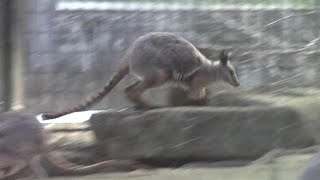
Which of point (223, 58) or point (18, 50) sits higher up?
A: point (18, 50)

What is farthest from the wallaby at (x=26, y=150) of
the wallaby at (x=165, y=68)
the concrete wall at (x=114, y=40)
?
the concrete wall at (x=114, y=40)

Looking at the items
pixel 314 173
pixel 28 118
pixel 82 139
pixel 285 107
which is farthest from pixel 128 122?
pixel 314 173

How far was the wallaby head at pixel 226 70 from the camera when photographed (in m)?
5.18

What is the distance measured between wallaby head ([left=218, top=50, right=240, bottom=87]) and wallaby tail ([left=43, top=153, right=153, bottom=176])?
1085 mm

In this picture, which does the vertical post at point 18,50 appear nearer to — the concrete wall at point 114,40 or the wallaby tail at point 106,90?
the concrete wall at point 114,40

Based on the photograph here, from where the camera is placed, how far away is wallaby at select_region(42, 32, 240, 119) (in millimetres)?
4996

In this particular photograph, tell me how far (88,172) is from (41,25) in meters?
1.58

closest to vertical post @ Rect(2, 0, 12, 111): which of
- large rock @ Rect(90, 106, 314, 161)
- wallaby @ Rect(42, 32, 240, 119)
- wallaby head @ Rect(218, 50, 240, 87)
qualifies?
wallaby @ Rect(42, 32, 240, 119)

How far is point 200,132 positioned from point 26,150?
1.32 m

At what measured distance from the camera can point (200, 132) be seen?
4715 millimetres

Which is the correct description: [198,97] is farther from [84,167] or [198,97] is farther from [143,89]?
[84,167]

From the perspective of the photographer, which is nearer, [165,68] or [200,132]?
[200,132]

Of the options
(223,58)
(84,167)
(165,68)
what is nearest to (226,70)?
(223,58)

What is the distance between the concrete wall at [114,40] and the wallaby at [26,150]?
80 centimetres
